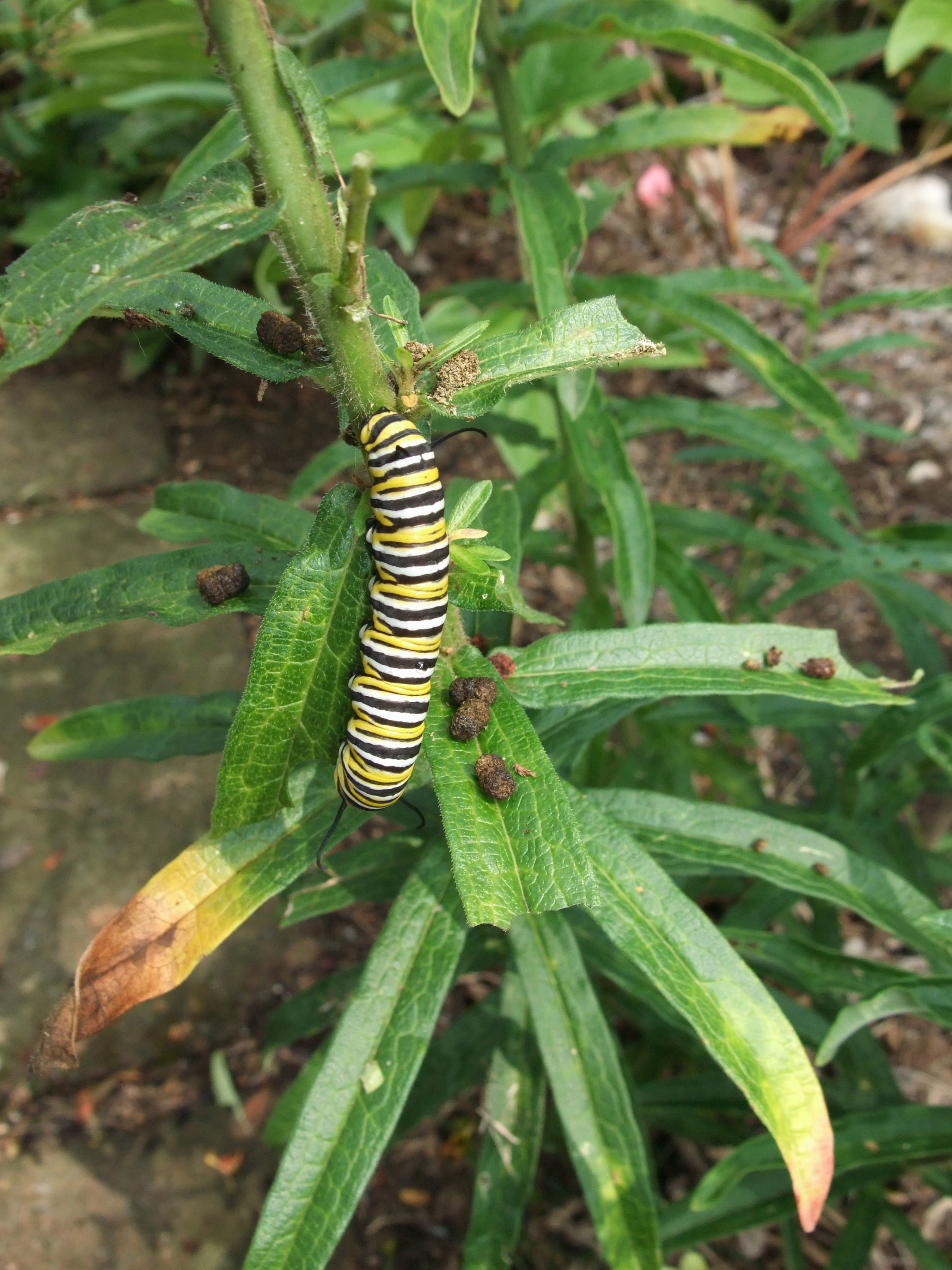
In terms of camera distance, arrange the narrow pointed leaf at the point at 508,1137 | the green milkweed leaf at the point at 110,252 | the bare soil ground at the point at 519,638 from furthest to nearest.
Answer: the bare soil ground at the point at 519,638
the narrow pointed leaf at the point at 508,1137
the green milkweed leaf at the point at 110,252

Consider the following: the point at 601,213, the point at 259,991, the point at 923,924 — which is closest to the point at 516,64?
the point at 601,213

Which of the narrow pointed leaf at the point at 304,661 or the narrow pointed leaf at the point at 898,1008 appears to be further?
the narrow pointed leaf at the point at 898,1008

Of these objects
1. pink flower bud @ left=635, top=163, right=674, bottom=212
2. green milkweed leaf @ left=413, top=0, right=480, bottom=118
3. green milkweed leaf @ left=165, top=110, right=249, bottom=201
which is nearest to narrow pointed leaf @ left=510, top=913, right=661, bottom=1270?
green milkweed leaf @ left=413, top=0, right=480, bottom=118

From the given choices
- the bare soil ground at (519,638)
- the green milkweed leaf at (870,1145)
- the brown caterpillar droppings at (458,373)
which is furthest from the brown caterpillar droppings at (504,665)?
the bare soil ground at (519,638)

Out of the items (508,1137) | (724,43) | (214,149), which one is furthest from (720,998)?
(214,149)

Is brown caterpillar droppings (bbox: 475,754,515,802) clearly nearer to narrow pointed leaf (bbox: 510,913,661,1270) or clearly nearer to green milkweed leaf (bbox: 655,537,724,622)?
narrow pointed leaf (bbox: 510,913,661,1270)

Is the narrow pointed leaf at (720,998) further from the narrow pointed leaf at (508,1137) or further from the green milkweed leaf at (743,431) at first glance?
the green milkweed leaf at (743,431)
